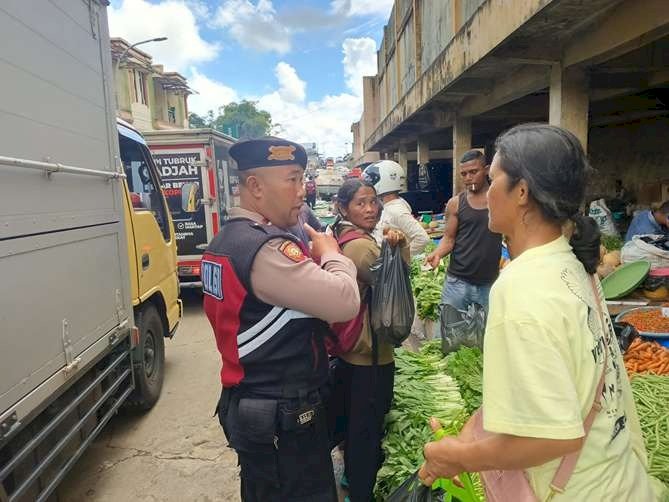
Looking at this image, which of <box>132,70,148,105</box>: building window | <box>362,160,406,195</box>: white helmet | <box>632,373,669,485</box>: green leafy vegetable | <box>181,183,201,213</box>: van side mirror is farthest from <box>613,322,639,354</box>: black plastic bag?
<box>132,70,148,105</box>: building window

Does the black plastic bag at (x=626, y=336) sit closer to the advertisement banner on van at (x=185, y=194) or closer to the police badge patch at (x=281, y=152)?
the police badge patch at (x=281, y=152)

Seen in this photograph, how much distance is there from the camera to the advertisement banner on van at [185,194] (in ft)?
26.4

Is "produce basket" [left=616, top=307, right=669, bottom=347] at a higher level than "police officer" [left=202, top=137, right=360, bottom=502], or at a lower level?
lower

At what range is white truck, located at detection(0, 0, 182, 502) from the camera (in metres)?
2.03

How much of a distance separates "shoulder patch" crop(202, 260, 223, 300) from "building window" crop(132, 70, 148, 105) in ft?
100

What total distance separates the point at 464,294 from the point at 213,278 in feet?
9.33

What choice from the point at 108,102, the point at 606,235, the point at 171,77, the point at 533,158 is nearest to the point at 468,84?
the point at 606,235

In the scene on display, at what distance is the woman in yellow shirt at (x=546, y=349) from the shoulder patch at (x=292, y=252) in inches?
28.3

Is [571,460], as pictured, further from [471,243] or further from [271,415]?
[471,243]

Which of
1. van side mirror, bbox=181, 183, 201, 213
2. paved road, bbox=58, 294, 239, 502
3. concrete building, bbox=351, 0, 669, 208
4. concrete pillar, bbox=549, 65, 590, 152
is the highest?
concrete building, bbox=351, 0, 669, 208

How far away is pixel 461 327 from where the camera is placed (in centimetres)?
398

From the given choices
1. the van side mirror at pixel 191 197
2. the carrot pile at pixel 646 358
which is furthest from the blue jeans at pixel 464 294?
the van side mirror at pixel 191 197

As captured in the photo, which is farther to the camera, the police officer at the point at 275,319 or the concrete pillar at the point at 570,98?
the concrete pillar at the point at 570,98

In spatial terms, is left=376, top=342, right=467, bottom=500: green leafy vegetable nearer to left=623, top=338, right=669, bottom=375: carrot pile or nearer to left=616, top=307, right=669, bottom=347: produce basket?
left=623, top=338, right=669, bottom=375: carrot pile
